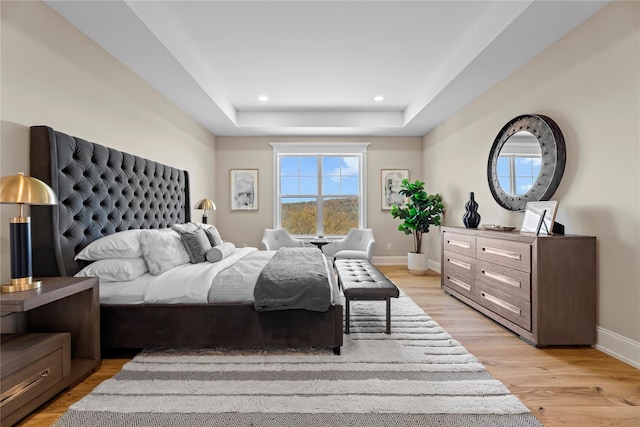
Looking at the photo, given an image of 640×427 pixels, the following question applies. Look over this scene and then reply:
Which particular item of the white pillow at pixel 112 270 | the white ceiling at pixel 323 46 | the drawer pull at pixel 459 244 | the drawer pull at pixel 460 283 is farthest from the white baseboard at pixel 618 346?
the white pillow at pixel 112 270

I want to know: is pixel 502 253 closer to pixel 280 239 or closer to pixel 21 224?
pixel 21 224

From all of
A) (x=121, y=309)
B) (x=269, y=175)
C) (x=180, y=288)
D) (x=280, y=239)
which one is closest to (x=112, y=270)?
(x=121, y=309)

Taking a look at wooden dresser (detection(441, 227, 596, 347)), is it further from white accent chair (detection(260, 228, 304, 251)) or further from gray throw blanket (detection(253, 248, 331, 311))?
white accent chair (detection(260, 228, 304, 251))

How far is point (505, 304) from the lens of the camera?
267 centimetres

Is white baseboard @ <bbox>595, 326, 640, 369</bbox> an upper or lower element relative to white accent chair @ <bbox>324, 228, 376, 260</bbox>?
lower

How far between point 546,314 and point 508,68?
2.40 m

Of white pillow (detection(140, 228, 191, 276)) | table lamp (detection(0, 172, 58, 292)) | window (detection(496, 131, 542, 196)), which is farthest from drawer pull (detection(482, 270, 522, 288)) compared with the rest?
table lamp (detection(0, 172, 58, 292))

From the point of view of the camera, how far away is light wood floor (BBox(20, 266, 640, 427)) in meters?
1.57

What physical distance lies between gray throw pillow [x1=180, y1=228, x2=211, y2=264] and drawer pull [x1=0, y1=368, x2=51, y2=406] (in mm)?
1306

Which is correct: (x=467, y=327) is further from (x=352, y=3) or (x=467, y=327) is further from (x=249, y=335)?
(x=352, y=3)

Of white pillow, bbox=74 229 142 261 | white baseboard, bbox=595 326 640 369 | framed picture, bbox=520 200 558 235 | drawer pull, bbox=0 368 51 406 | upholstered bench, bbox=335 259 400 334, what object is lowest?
white baseboard, bbox=595 326 640 369

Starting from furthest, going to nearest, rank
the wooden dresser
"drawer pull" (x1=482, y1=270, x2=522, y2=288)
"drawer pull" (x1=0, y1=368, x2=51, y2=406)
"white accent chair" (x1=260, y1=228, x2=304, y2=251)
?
"white accent chair" (x1=260, y1=228, x2=304, y2=251) < "drawer pull" (x1=482, y1=270, x2=522, y2=288) < the wooden dresser < "drawer pull" (x1=0, y1=368, x2=51, y2=406)

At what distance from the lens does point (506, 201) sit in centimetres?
329

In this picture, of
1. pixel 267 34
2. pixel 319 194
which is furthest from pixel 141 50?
pixel 319 194
